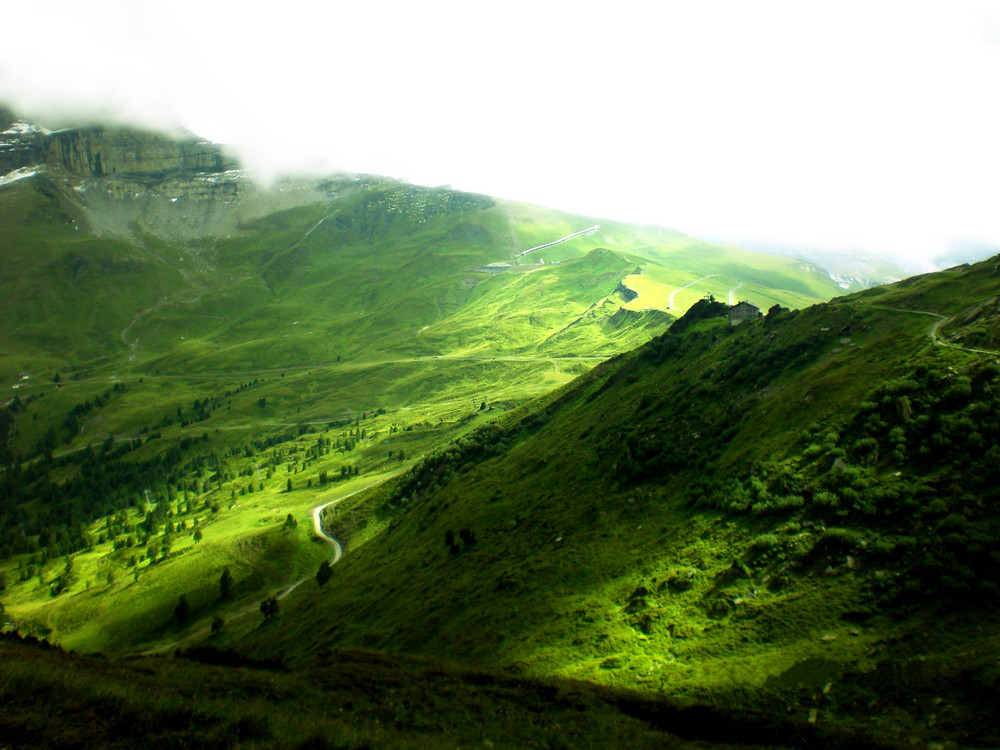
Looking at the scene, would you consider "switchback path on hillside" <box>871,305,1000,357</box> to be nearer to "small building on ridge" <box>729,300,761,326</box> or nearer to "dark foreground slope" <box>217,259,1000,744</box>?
"dark foreground slope" <box>217,259,1000,744</box>

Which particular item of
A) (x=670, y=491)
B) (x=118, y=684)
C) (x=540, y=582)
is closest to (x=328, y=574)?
(x=540, y=582)

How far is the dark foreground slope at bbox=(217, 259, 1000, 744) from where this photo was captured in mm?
29922

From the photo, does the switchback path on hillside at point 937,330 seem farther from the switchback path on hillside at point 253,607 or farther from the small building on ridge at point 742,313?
the switchback path on hillside at point 253,607

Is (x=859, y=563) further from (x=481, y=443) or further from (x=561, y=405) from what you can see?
(x=481, y=443)

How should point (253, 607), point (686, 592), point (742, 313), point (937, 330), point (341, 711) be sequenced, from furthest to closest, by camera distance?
point (253, 607) < point (742, 313) < point (937, 330) < point (686, 592) < point (341, 711)

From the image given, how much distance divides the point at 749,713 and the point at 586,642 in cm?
1806

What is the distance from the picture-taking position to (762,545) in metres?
43.5

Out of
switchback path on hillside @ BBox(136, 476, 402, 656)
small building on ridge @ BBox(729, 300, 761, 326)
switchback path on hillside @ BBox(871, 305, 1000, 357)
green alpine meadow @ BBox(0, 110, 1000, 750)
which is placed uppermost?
switchback path on hillside @ BBox(871, 305, 1000, 357)

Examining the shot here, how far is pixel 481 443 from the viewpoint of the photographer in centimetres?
13212

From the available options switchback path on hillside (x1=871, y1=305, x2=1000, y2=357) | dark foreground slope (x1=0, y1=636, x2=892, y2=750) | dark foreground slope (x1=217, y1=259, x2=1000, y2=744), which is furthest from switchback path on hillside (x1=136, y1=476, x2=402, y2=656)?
switchback path on hillside (x1=871, y1=305, x2=1000, y2=357)

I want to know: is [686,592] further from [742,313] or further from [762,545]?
[742,313]

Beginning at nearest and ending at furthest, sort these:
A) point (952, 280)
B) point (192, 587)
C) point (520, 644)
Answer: point (520, 644)
point (952, 280)
point (192, 587)

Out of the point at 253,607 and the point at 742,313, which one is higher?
the point at 742,313

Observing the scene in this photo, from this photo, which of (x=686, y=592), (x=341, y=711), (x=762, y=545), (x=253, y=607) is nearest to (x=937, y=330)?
(x=762, y=545)
